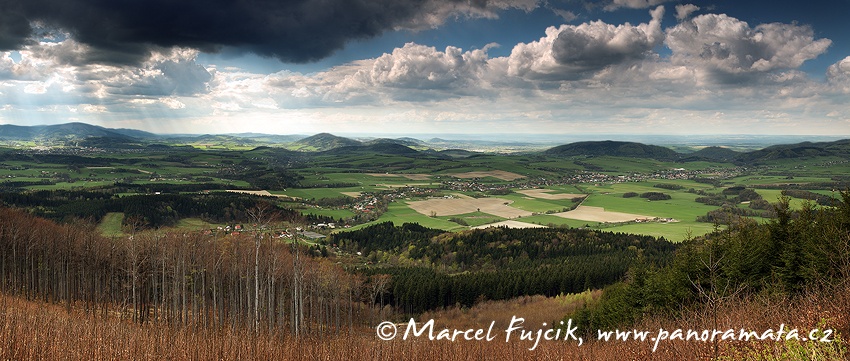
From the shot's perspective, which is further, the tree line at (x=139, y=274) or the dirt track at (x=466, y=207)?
the dirt track at (x=466, y=207)

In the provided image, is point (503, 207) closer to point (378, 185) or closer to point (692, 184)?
point (378, 185)

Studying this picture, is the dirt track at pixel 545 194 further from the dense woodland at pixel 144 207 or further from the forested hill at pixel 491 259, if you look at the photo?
the dense woodland at pixel 144 207

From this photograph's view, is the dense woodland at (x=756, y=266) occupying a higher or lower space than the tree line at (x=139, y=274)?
higher

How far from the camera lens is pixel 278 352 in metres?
13.4

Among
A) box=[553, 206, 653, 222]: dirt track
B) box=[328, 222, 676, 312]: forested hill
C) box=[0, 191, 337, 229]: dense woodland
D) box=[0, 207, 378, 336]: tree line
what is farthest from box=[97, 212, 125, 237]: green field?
box=[553, 206, 653, 222]: dirt track

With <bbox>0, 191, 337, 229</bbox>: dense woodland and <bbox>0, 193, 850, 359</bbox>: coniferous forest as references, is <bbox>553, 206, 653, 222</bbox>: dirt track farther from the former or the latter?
<bbox>0, 191, 337, 229</bbox>: dense woodland

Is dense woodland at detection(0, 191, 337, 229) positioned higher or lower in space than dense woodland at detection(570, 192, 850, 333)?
lower

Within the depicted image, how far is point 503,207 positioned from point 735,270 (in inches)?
4364

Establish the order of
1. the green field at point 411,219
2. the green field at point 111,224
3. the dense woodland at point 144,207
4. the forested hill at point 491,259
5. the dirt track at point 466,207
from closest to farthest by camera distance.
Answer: the forested hill at point 491,259, the green field at point 111,224, the dense woodland at point 144,207, the green field at point 411,219, the dirt track at point 466,207

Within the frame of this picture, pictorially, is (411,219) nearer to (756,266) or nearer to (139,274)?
(139,274)

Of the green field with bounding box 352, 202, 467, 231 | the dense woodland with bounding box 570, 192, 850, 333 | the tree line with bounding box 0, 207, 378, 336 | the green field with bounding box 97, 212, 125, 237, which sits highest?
the dense woodland with bounding box 570, 192, 850, 333

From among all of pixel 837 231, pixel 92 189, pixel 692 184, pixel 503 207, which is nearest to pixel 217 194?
pixel 92 189

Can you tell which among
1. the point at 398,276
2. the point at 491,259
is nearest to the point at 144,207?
the point at 398,276

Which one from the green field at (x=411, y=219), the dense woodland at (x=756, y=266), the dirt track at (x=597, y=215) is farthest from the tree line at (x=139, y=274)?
the dirt track at (x=597, y=215)
